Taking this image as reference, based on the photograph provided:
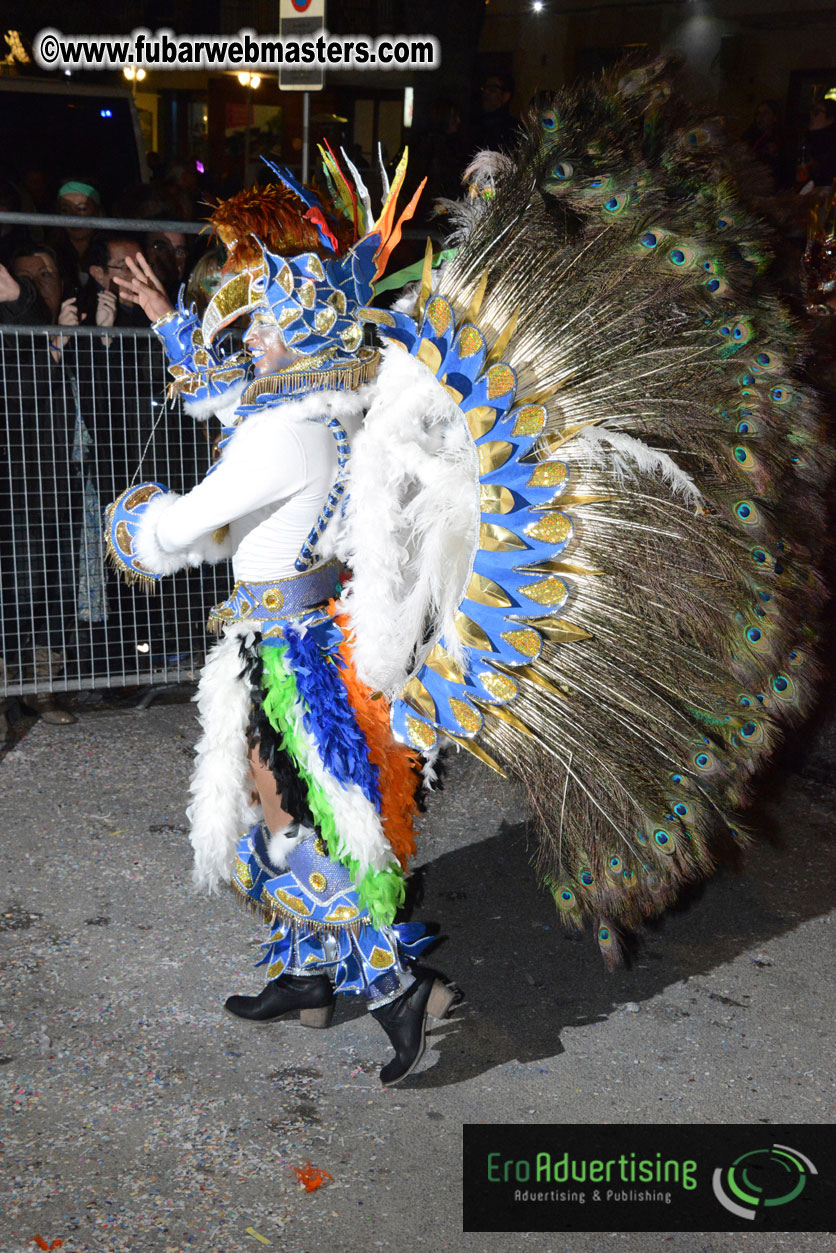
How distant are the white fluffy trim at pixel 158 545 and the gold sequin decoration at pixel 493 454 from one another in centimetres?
81

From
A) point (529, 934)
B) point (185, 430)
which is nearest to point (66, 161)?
point (185, 430)

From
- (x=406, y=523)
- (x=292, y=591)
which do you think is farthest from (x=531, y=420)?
(x=292, y=591)

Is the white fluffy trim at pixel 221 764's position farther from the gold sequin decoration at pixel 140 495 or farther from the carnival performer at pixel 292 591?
the gold sequin decoration at pixel 140 495

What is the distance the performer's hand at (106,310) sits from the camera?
516 cm

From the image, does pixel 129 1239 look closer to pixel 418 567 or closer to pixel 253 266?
pixel 418 567

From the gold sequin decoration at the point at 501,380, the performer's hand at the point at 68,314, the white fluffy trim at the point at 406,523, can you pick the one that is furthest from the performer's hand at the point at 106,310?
the gold sequin decoration at the point at 501,380

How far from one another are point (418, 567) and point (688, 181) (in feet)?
3.72

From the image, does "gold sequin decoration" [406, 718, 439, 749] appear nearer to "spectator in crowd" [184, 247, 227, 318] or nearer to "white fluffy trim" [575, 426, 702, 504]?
"white fluffy trim" [575, 426, 702, 504]

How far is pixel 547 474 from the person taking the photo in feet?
8.27

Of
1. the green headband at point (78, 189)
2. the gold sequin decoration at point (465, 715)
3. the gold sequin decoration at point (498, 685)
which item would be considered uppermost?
the green headband at point (78, 189)

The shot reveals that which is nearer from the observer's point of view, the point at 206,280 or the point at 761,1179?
the point at 761,1179

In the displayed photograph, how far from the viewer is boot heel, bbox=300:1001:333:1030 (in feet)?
10.4

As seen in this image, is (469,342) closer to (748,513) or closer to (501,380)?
(501,380)

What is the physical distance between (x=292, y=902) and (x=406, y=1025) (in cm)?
44
